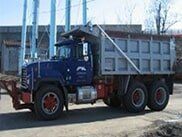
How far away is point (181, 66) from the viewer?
92.6 ft

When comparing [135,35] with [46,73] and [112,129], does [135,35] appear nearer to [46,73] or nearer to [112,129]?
[46,73]

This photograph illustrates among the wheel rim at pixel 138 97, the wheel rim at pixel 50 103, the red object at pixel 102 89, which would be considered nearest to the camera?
the wheel rim at pixel 50 103

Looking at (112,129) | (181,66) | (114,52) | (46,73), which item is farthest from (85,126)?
(181,66)

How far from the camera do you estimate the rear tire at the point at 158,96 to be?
56.7 ft

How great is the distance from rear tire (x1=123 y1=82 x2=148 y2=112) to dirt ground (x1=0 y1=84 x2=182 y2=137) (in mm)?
301

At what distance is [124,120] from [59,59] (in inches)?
126

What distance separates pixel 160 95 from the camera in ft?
58.1

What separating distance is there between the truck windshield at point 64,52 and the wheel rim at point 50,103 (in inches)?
66.7

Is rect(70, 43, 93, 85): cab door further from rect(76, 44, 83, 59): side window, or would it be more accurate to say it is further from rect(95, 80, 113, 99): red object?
rect(95, 80, 113, 99): red object

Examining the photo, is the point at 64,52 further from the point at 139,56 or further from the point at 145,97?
the point at 145,97

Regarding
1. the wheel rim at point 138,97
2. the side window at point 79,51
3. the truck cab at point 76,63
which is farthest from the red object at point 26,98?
the wheel rim at point 138,97

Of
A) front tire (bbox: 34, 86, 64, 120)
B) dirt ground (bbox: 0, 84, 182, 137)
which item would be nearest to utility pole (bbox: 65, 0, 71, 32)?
dirt ground (bbox: 0, 84, 182, 137)

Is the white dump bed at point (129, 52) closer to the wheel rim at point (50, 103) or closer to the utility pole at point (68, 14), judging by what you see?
the wheel rim at point (50, 103)

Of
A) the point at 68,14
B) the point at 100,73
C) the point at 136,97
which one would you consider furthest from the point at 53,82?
the point at 68,14
